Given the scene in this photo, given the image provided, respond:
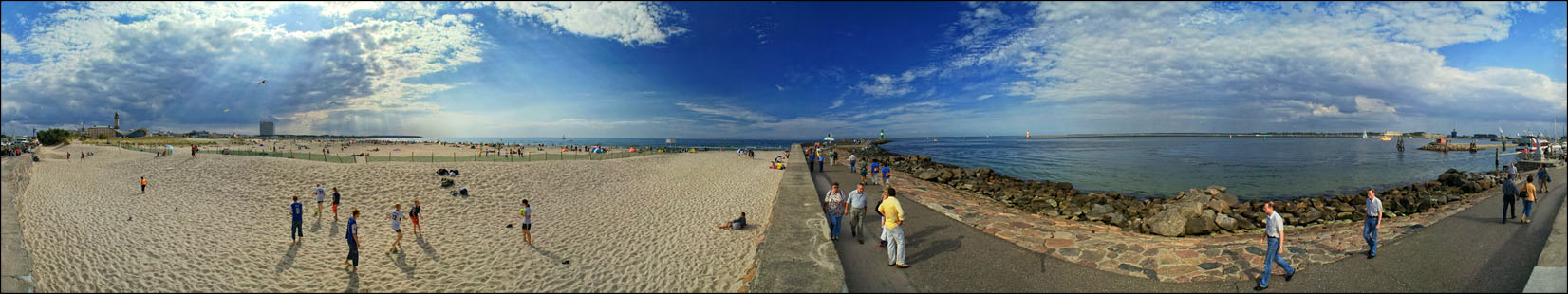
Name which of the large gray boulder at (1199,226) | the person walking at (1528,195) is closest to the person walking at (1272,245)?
the large gray boulder at (1199,226)

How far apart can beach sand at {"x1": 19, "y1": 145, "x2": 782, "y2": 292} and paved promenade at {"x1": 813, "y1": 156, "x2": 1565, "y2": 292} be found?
2768 millimetres

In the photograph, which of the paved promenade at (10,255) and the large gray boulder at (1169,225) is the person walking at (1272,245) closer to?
the large gray boulder at (1169,225)

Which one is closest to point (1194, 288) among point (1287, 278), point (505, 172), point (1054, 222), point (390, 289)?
point (1287, 278)

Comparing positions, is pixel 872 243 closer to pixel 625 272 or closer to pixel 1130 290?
pixel 1130 290

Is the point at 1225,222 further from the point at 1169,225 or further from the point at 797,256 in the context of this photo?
the point at 797,256

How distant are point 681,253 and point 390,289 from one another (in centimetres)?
494

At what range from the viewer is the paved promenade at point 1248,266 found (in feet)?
17.4

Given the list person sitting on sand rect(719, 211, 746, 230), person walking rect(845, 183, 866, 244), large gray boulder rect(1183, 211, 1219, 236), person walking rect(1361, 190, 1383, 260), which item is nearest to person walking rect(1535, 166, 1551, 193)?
large gray boulder rect(1183, 211, 1219, 236)

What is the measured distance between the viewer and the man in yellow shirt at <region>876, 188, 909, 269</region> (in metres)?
5.91

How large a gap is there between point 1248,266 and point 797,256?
5.92 m

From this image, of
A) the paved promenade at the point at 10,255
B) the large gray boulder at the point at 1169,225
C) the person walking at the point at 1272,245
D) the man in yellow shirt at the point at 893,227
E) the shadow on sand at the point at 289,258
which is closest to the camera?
the person walking at the point at 1272,245

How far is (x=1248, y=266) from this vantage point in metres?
5.80

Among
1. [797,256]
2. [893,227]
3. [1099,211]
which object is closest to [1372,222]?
[1099,211]

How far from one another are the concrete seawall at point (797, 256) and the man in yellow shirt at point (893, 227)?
30.6 inches
